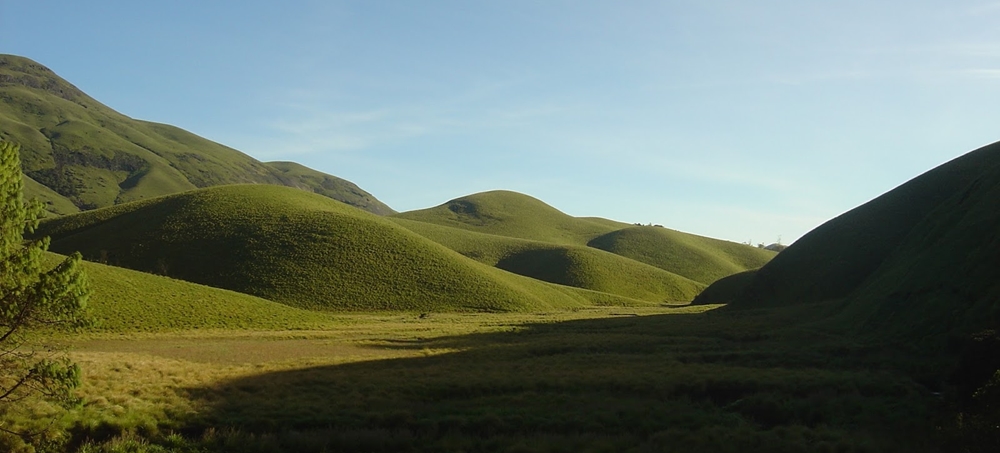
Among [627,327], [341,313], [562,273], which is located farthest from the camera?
[562,273]

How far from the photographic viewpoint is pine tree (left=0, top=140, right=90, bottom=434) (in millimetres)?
16062

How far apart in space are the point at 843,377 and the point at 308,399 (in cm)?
2245

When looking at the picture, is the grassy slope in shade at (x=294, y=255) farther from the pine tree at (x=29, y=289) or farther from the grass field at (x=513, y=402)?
the pine tree at (x=29, y=289)

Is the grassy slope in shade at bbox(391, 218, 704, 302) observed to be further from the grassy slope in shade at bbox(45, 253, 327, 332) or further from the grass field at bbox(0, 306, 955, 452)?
the grass field at bbox(0, 306, 955, 452)

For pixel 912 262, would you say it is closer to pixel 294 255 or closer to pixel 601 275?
pixel 294 255

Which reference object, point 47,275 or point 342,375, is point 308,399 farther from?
point 47,275

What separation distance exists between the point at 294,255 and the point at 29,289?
109m

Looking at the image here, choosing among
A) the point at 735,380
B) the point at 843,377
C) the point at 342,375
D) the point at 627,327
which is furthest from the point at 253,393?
the point at 627,327

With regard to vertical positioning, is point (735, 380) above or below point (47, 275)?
below

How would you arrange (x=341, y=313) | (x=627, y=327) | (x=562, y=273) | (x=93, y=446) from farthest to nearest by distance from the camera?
1. (x=562, y=273)
2. (x=341, y=313)
3. (x=627, y=327)
4. (x=93, y=446)

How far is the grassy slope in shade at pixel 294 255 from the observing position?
11212cm

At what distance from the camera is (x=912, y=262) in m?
49.2

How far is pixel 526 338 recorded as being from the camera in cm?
5697

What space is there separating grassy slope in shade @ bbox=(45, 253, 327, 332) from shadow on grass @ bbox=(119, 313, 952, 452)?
3926cm
